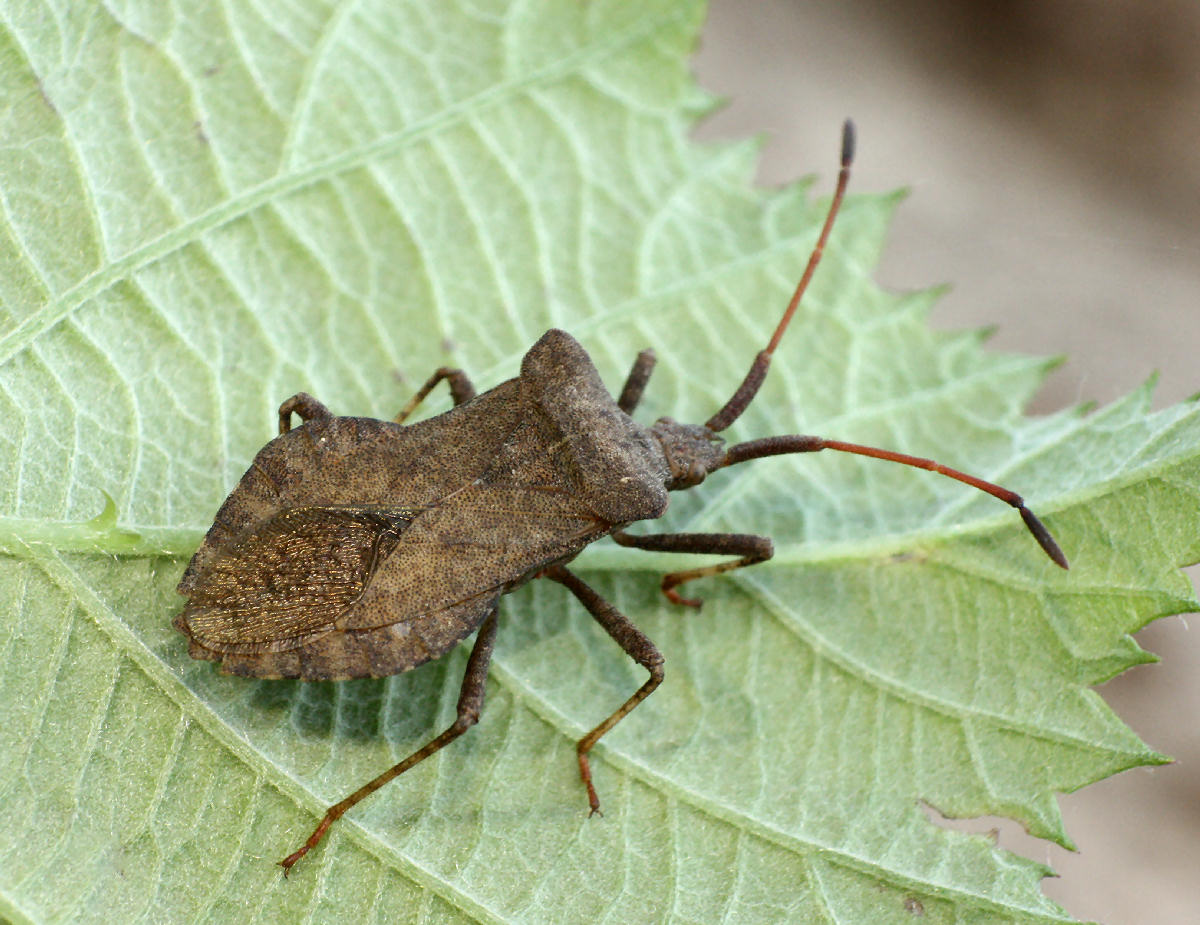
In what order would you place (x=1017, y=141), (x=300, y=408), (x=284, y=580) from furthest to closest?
(x=1017, y=141)
(x=300, y=408)
(x=284, y=580)

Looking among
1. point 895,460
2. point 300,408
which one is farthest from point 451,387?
point 895,460

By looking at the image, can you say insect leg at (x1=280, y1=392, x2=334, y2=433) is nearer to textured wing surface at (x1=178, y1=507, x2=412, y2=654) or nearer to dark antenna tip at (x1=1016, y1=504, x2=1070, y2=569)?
textured wing surface at (x1=178, y1=507, x2=412, y2=654)

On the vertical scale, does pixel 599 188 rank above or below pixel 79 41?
below

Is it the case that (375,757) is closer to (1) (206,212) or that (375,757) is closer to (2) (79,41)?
(1) (206,212)

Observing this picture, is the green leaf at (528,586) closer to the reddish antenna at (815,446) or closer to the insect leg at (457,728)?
the insect leg at (457,728)

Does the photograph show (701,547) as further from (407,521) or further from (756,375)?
(407,521)

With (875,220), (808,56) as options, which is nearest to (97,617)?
(875,220)
